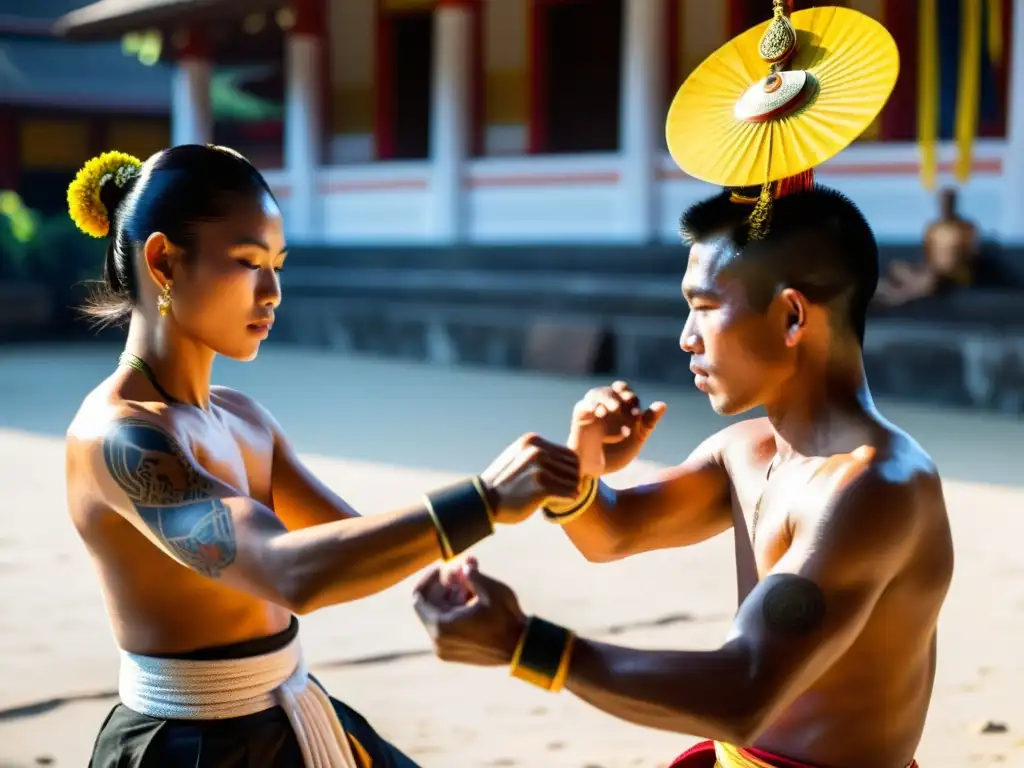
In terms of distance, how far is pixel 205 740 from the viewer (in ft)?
6.92

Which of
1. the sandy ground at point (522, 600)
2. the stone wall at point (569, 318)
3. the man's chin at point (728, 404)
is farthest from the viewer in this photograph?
the stone wall at point (569, 318)

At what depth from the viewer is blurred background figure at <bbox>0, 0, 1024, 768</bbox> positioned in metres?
4.01

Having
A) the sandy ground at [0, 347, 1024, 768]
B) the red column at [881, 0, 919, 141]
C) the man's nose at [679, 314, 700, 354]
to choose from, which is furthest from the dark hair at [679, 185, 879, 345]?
the red column at [881, 0, 919, 141]

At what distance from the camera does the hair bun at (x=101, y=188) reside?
7.47ft

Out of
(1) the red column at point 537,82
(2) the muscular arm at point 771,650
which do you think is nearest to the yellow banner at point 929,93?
(1) the red column at point 537,82

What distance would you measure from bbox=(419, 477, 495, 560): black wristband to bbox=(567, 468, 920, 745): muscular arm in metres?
0.23

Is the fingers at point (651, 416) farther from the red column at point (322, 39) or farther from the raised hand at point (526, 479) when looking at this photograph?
the red column at point (322, 39)

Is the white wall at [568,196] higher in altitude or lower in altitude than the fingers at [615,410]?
lower

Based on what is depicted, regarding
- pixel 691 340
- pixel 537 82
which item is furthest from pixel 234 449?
pixel 537 82

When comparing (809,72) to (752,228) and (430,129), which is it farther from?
(430,129)

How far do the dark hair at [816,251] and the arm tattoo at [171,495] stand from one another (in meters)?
0.80

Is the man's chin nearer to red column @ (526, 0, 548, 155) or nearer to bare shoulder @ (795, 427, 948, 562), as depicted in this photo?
A: bare shoulder @ (795, 427, 948, 562)

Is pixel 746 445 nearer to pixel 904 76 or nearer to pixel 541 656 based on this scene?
pixel 541 656

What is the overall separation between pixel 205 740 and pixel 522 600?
9.11 ft
